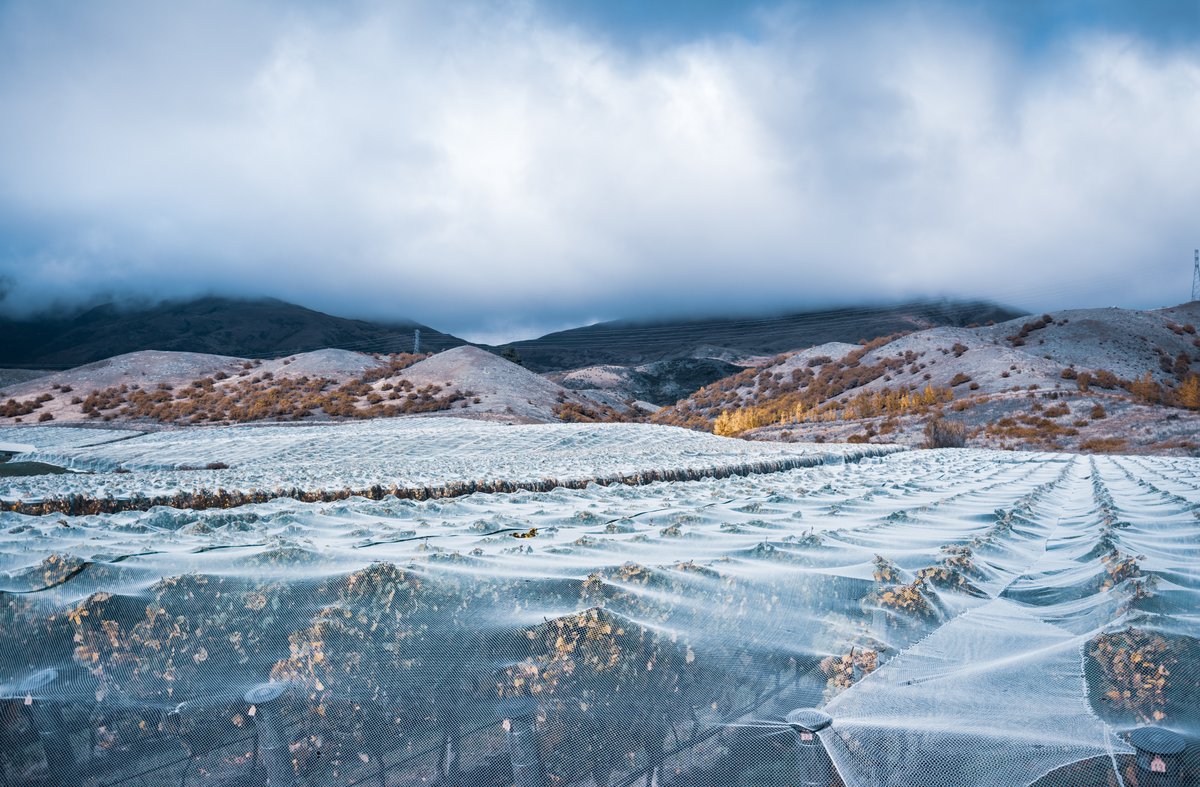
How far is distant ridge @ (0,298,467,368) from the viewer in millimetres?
91750

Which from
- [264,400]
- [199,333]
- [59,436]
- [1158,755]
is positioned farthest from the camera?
[199,333]

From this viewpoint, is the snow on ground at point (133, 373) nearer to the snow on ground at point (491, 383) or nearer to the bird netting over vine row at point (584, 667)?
the snow on ground at point (491, 383)

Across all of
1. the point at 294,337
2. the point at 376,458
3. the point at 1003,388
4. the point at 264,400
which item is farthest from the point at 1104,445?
the point at 294,337

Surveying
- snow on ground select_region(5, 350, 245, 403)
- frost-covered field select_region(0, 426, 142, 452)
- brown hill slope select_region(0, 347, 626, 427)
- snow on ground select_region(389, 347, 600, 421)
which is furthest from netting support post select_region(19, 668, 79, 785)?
snow on ground select_region(5, 350, 245, 403)

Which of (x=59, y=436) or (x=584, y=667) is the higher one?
(x=584, y=667)

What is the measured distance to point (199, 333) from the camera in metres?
102

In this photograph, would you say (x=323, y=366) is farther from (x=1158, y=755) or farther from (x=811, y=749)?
(x=1158, y=755)

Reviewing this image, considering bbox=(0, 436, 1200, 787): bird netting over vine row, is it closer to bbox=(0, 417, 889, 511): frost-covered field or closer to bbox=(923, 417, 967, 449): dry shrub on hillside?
bbox=(0, 417, 889, 511): frost-covered field

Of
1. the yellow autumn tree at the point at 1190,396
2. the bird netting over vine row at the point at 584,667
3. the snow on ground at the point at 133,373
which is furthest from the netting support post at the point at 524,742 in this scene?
the snow on ground at the point at 133,373

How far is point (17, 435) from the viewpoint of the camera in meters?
23.0

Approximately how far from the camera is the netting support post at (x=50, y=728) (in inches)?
69.5

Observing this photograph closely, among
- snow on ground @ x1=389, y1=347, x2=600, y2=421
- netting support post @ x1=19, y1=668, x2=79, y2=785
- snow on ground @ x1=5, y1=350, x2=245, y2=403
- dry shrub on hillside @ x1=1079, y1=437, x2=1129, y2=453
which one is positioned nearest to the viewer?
netting support post @ x1=19, y1=668, x2=79, y2=785

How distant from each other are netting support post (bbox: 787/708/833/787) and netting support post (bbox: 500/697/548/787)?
0.65m

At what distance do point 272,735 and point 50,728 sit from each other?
624mm
